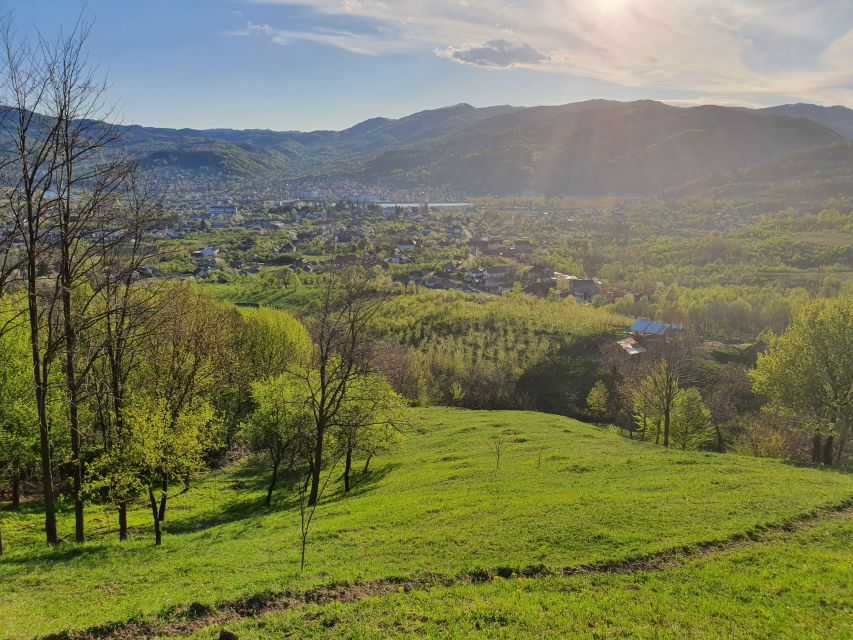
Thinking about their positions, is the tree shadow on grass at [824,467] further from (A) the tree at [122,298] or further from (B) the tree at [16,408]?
(B) the tree at [16,408]

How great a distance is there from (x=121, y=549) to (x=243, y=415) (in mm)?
25372

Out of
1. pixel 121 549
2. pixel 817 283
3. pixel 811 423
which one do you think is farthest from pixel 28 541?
pixel 817 283

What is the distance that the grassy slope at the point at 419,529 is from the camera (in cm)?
1570

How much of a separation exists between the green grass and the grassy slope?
68.2 inches

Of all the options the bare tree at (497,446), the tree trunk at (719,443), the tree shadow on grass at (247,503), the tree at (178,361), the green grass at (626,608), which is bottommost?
the tree trunk at (719,443)

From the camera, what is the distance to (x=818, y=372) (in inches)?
1302

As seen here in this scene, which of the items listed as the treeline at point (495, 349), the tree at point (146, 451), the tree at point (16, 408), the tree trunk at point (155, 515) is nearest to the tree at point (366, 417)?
the tree at point (146, 451)

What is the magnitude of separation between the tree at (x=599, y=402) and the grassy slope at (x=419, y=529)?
33730 mm

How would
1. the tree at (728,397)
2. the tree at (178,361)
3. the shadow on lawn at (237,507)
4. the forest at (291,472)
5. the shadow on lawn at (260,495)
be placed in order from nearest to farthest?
1. the forest at (291,472)
2. the shadow on lawn at (237,507)
3. the tree at (178,361)
4. the shadow on lawn at (260,495)
5. the tree at (728,397)

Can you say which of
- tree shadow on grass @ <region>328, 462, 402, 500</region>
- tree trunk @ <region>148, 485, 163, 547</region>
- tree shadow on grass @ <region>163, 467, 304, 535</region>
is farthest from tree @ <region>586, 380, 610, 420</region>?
tree trunk @ <region>148, 485, 163, 547</region>

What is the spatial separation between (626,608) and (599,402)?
54.2 m

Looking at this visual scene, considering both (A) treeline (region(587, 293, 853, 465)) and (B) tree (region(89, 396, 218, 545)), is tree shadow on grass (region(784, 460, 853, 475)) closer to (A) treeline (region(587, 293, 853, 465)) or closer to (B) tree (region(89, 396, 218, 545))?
(A) treeline (region(587, 293, 853, 465))

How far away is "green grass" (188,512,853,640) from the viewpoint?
38.9 feet

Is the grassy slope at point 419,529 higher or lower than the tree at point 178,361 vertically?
lower
